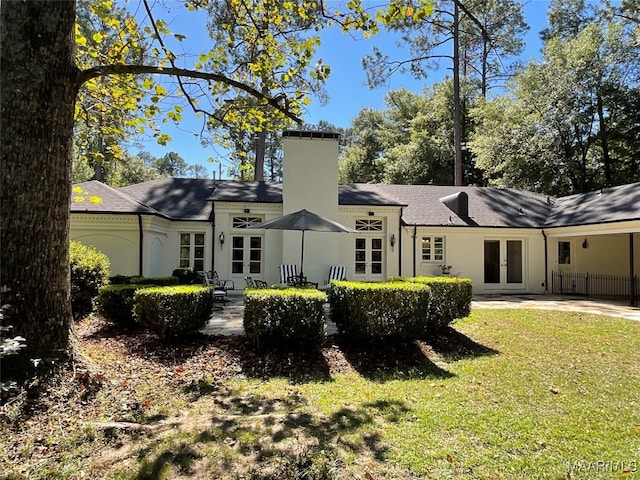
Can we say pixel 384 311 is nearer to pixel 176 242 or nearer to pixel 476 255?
pixel 176 242

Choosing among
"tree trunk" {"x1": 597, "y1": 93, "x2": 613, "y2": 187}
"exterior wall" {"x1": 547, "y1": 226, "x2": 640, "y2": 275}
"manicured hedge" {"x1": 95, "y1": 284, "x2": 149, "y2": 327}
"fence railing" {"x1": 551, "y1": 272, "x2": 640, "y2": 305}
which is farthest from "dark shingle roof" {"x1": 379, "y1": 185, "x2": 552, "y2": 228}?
"manicured hedge" {"x1": 95, "y1": 284, "x2": 149, "y2": 327}

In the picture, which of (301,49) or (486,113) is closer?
(301,49)

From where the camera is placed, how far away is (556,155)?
23.2 meters

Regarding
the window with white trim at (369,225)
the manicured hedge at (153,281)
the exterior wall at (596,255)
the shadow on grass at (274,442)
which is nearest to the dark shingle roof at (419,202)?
the window with white trim at (369,225)

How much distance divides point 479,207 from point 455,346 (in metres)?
12.4

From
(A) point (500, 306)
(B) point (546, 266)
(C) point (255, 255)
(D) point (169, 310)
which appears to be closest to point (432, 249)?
(A) point (500, 306)

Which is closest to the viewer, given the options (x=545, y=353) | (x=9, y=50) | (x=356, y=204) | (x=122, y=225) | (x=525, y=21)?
(x=9, y=50)

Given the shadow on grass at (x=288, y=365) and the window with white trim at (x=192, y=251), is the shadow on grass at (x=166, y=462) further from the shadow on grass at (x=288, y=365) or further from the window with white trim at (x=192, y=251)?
the window with white trim at (x=192, y=251)

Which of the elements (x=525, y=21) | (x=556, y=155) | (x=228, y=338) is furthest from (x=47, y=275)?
(x=525, y=21)

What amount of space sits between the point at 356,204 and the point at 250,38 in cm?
855

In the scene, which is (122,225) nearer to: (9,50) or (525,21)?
(9,50)

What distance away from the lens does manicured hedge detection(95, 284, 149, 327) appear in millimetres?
7367

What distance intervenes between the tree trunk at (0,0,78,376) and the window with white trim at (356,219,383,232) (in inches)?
475

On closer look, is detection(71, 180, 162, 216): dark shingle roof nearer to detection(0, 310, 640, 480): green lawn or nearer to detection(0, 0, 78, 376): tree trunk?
detection(0, 310, 640, 480): green lawn
